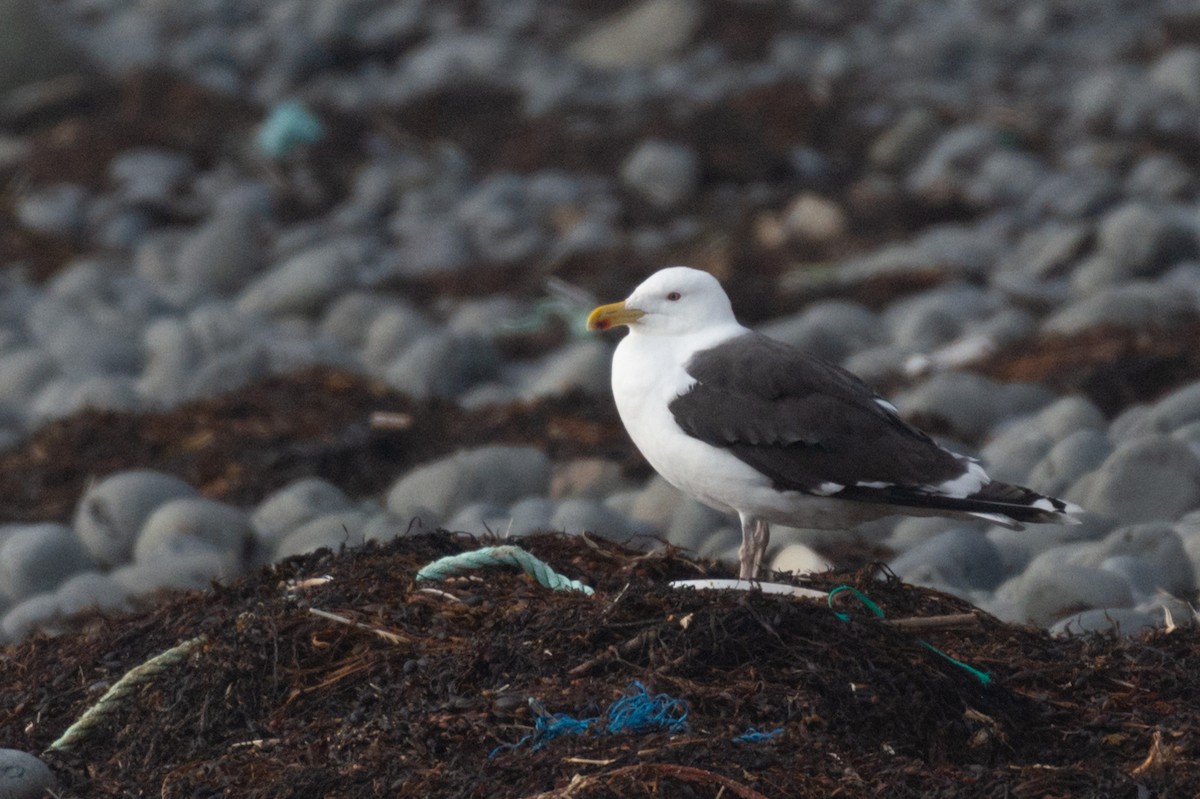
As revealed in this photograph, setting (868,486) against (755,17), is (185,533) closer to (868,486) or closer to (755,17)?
(868,486)

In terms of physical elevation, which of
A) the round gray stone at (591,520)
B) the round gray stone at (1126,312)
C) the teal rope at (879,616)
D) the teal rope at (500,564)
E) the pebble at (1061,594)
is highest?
the teal rope at (500,564)

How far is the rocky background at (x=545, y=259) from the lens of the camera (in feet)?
20.6

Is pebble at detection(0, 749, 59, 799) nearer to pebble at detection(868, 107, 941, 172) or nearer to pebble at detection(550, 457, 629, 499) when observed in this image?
pebble at detection(550, 457, 629, 499)

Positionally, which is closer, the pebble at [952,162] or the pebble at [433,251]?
the pebble at [433,251]

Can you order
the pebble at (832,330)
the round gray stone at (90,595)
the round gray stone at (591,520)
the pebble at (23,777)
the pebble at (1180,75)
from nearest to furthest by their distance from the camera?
the pebble at (23,777), the round gray stone at (90,595), the round gray stone at (591,520), the pebble at (832,330), the pebble at (1180,75)

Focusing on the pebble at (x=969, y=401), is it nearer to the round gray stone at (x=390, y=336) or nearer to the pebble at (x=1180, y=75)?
the round gray stone at (x=390, y=336)

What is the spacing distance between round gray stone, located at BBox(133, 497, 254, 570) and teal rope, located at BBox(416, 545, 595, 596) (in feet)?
7.62

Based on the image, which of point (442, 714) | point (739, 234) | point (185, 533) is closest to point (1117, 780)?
point (442, 714)

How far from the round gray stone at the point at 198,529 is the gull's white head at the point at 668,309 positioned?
2054 millimetres

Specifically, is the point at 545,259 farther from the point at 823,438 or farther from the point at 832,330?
the point at 823,438

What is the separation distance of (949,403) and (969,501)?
3205mm

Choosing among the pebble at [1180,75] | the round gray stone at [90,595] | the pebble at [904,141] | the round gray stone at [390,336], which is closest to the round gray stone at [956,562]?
the round gray stone at [90,595]

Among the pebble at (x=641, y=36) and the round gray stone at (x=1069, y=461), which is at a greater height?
the pebble at (x=641, y=36)

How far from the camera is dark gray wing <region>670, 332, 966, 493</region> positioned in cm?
446
